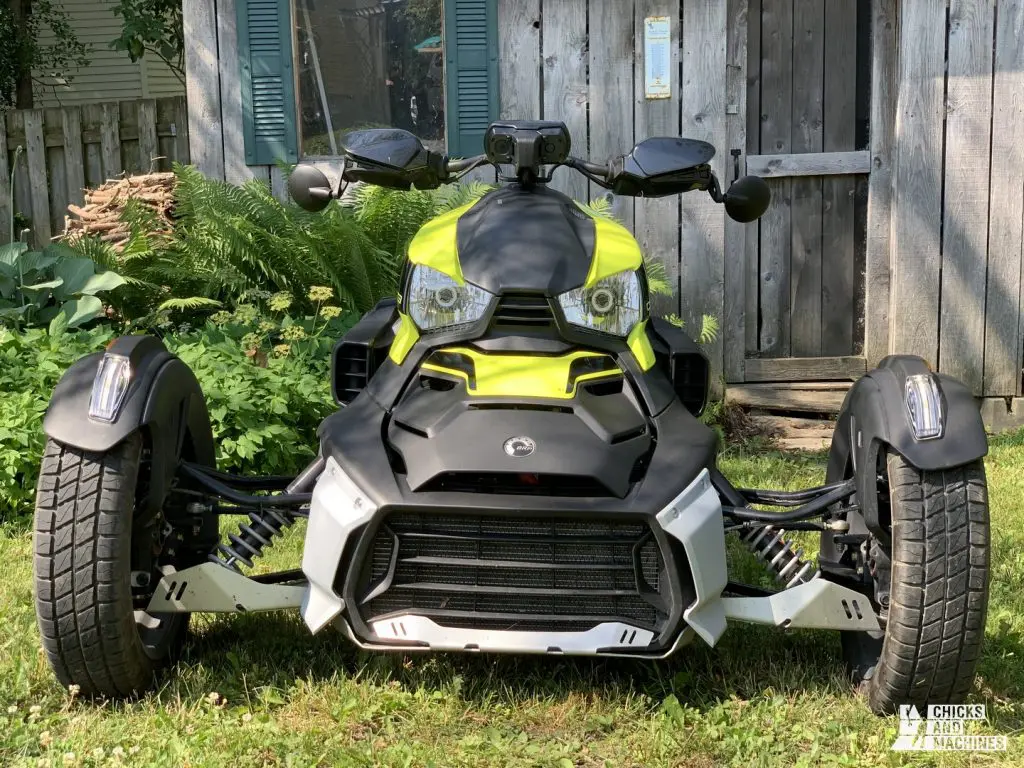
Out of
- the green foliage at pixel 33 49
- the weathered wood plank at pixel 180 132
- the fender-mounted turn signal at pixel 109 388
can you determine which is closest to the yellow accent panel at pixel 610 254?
the fender-mounted turn signal at pixel 109 388

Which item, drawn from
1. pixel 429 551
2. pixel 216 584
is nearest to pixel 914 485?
pixel 429 551

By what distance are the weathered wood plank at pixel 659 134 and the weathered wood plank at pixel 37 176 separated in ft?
15.5

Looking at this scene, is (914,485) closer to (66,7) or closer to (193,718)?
(193,718)

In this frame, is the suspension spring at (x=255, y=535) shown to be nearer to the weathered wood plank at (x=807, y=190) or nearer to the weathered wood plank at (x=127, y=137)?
the weathered wood plank at (x=807, y=190)

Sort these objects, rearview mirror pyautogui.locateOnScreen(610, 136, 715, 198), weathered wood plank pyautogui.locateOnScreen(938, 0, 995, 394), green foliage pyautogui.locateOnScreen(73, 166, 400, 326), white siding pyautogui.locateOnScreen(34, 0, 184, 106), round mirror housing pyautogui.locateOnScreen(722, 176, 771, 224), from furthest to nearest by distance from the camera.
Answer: white siding pyautogui.locateOnScreen(34, 0, 184, 106), weathered wood plank pyautogui.locateOnScreen(938, 0, 995, 394), green foliage pyautogui.locateOnScreen(73, 166, 400, 326), round mirror housing pyautogui.locateOnScreen(722, 176, 771, 224), rearview mirror pyautogui.locateOnScreen(610, 136, 715, 198)

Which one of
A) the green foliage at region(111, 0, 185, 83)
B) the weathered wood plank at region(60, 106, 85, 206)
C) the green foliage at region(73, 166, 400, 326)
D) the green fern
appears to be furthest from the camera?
the green foliage at region(111, 0, 185, 83)

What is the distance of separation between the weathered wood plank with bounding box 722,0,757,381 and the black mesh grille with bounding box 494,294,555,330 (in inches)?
161

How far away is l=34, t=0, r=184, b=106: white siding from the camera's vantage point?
15.1 meters

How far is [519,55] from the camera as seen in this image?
6.50 m

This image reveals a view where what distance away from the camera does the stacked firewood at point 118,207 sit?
6.77 m

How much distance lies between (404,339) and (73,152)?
21.6ft

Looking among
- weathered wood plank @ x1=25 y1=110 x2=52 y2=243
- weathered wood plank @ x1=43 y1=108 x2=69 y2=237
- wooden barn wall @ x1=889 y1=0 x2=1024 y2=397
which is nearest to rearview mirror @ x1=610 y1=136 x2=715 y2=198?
wooden barn wall @ x1=889 y1=0 x2=1024 y2=397

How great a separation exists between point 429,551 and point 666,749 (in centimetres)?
71

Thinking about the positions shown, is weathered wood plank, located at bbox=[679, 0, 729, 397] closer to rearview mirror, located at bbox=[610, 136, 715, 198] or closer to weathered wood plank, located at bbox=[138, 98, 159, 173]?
rearview mirror, located at bbox=[610, 136, 715, 198]
